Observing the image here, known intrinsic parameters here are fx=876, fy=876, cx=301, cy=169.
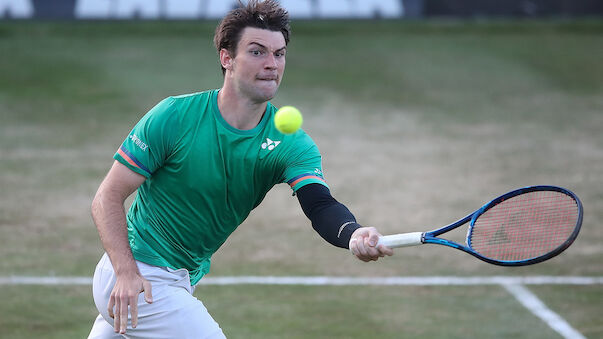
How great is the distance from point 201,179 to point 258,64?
29.1 inches

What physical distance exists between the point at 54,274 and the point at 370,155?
6.13m

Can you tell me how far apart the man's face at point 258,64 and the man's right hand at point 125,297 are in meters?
A: 1.24

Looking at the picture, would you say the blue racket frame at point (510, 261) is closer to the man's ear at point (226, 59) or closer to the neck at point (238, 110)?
the neck at point (238, 110)

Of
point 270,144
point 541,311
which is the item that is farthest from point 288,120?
point 541,311

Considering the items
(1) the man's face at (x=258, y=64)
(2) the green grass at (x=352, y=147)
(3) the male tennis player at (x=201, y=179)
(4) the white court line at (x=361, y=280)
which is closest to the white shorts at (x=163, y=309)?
(3) the male tennis player at (x=201, y=179)

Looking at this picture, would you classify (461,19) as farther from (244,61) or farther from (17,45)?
(244,61)

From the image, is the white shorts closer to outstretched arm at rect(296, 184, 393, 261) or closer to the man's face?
outstretched arm at rect(296, 184, 393, 261)

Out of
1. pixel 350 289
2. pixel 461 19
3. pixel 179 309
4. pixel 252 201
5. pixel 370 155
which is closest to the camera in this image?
pixel 179 309

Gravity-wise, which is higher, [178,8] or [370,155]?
[178,8]

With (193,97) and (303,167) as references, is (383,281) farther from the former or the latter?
(193,97)

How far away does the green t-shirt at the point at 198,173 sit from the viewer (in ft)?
16.4

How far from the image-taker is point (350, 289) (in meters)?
8.75

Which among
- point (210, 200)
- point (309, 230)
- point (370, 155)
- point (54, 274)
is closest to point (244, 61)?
point (210, 200)

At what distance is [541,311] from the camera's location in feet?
26.9
